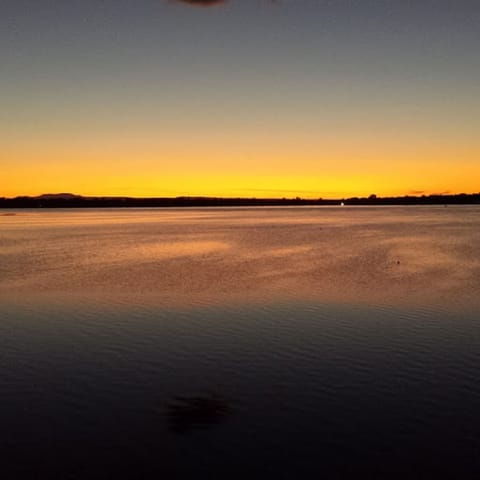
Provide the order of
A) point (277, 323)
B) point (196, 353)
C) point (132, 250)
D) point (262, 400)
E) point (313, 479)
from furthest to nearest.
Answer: point (132, 250), point (277, 323), point (196, 353), point (262, 400), point (313, 479)

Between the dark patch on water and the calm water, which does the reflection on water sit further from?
the dark patch on water

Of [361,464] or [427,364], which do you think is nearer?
[361,464]

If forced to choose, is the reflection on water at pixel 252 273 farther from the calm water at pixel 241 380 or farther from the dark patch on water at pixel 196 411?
the dark patch on water at pixel 196 411

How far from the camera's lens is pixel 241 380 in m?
16.2

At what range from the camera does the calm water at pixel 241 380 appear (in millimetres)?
11430

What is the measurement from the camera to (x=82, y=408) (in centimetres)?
1409

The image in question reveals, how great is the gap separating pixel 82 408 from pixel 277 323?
1061 cm

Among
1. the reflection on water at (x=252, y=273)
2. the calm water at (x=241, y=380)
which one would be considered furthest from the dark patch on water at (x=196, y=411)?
the reflection on water at (x=252, y=273)

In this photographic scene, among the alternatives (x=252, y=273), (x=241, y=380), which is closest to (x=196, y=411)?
(x=241, y=380)

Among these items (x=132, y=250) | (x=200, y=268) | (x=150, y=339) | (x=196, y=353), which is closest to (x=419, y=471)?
(x=196, y=353)

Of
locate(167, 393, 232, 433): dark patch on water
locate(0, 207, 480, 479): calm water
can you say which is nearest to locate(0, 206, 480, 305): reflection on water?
locate(0, 207, 480, 479): calm water

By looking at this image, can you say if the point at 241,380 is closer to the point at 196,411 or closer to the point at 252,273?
the point at 196,411

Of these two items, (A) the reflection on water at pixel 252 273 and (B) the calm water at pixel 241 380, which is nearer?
(B) the calm water at pixel 241 380

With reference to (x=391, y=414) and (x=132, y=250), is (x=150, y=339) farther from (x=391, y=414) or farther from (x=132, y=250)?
(x=132, y=250)
